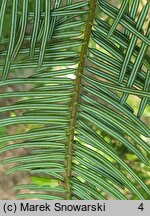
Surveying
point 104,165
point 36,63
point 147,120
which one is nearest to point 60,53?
point 36,63

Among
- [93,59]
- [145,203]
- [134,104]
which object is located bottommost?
[145,203]

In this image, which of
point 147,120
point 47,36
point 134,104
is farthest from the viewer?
A: point 147,120

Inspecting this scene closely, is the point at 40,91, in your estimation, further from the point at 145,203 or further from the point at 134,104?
the point at 134,104

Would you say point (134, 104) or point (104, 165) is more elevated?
point (134, 104)

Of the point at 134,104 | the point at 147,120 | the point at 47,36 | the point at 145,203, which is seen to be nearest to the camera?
the point at 47,36

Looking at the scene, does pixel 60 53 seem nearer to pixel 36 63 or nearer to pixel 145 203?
pixel 36 63

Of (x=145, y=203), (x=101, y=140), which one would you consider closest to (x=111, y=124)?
(x=101, y=140)

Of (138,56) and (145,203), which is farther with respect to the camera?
(145,203)

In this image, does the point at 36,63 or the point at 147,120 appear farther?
the point at 147,120

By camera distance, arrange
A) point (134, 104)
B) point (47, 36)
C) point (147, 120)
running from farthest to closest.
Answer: point (147, 120) → point (134, 104) → point (47, 36)
